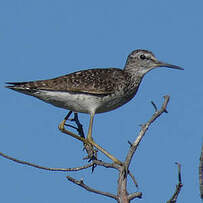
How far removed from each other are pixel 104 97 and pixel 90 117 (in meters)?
0.67

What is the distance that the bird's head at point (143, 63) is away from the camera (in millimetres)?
13695

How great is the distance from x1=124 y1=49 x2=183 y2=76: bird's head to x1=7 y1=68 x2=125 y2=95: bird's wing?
734mm

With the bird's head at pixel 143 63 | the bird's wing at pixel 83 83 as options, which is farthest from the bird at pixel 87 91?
the bird's head at pixel 143 63

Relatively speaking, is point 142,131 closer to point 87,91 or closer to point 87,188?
point 87,188

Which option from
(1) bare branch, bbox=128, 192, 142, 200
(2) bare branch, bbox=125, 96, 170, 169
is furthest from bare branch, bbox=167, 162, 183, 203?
(2) bare branch, bbox=125, 96, 170, 169

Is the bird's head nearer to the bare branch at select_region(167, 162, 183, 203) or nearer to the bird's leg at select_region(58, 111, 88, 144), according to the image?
the bird's leg at select_region(58, 111, 88, 144)

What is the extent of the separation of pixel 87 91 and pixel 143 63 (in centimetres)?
237

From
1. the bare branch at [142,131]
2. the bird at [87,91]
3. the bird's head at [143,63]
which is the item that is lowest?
the bare branch at [142,131]

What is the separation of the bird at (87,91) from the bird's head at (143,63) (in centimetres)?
53

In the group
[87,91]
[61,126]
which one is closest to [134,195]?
[87,91]

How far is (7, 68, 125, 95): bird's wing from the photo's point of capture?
12219 mm

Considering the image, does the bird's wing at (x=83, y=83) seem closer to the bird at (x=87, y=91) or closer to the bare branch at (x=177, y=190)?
the bird at (x=87, y=91)

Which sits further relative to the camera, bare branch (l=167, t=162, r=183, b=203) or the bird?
the bird

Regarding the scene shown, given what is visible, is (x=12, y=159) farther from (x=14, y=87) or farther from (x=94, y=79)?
(x=94, y=79)
